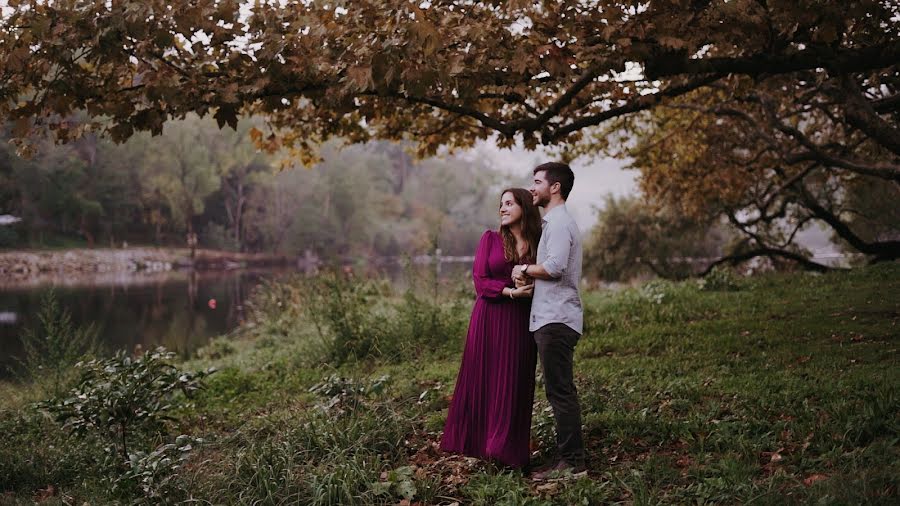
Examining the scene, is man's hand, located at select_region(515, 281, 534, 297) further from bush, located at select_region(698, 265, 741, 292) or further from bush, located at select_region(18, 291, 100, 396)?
bush, located at select_region(698, 265, 741, 292)

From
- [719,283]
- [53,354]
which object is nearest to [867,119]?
[719,283]

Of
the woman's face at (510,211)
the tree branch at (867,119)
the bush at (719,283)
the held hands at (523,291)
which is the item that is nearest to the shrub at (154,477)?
the held hands at (523,291)

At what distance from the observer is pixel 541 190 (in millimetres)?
5012

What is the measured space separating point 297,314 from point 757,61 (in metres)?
12.6

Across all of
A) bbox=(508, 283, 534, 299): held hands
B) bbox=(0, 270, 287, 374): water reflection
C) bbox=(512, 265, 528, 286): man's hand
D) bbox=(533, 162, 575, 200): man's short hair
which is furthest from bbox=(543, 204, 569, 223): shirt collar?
bbox=(0, 270, 287, 374): water reflection

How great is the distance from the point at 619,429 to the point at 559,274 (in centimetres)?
160

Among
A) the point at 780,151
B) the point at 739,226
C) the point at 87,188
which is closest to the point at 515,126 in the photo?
the point at 780,151

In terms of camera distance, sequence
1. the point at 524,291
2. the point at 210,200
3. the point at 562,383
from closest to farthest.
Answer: the point at 562,383
the point at 524,291
the point at 210,200

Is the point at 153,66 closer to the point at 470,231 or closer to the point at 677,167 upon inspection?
the point at 677,167

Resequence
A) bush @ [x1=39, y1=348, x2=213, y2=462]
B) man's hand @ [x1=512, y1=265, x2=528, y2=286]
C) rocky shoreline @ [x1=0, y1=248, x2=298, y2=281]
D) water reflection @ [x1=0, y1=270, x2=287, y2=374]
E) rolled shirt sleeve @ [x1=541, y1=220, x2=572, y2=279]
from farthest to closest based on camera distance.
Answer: rocky shoreline @ [x1=0, y1=248, x2=298, y2=281] < water reflection @ [x1=0, y1=270, x2=287, y2=374] < bush @ [x1=39, y1=348, x2=213, y2=462] < man's hand @ [x1=512, y1=265, x2=528, y2=286] < rolled shirt sleeve @ [x1=541, y1=220, x2=572, y2=279]

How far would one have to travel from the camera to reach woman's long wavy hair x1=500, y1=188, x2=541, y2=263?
16.8 ft

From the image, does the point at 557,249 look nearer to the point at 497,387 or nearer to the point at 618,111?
the point at 497,387

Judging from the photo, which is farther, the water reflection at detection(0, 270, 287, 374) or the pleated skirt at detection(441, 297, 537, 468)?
the water reflection at detection(0, 270, 287, 374)

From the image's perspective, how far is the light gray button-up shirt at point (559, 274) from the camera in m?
4.76
